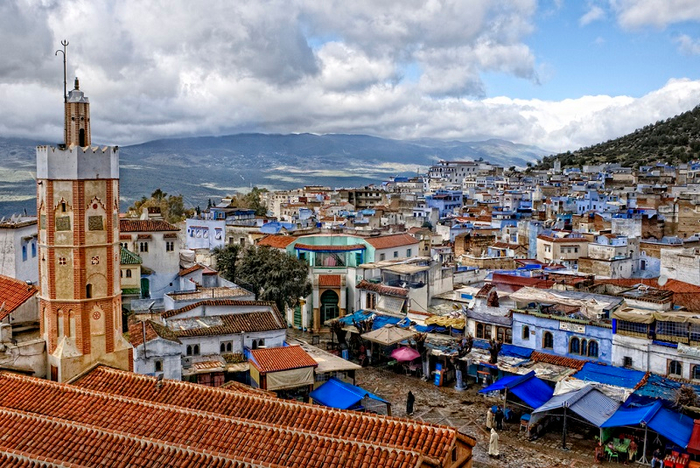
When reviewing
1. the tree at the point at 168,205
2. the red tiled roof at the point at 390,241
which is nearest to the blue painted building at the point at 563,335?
the red tiled roof at the point at 390,241

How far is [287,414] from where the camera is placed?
1303 cm

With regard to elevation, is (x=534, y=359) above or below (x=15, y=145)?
below

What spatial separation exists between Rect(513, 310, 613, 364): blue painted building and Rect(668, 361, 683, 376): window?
2.16 m

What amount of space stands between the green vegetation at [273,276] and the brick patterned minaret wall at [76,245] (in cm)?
1804

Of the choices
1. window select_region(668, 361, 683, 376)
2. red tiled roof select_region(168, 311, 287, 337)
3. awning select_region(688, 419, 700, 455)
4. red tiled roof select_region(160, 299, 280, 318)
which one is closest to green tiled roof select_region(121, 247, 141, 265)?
red tiled roof select_region(160, 299, 280, 318)

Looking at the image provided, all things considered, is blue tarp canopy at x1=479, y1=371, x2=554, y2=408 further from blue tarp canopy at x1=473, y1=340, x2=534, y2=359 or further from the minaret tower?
the minaret tower

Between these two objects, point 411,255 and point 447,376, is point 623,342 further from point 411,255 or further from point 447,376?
point 411,255

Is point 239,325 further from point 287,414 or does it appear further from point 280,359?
point 287,414

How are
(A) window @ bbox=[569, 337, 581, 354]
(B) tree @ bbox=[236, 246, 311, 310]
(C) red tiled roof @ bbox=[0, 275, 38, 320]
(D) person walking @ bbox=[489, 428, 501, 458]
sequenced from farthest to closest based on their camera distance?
1. (B) tree @ bbox=[236, 246, 311, 310]
2. (A) window @ bbox=[569, 337, 581, 354]
3. (D) person walking @ bbox=[489, 428, 501, 458]
4. (C) red tiled roof @ bbox=[0, 275, 38, 320]

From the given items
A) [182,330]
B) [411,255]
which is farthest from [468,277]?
[182,330]

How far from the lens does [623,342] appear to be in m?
23.2

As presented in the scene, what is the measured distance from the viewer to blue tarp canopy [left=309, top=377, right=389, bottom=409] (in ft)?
71.2

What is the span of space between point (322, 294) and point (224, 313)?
1133 centimetres

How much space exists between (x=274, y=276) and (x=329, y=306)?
540 centimetres
